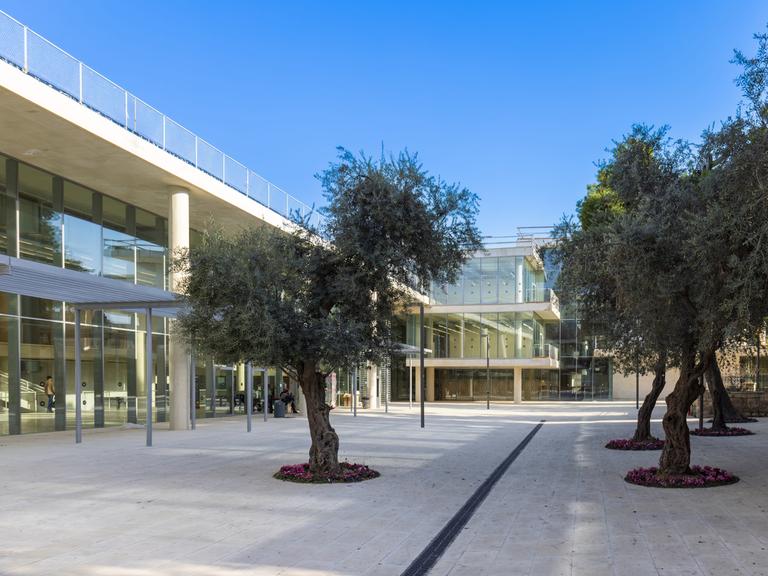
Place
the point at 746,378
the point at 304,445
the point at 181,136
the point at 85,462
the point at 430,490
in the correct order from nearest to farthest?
1. the point at 430,490
2. the point at 85,462
3. the point at 304,445
4. the point at 181,136
5. the point at 746,378

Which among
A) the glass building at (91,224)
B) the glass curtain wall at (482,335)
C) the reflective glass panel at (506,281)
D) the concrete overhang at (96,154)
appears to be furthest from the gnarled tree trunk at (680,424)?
the reflective glass panel at (506,281)

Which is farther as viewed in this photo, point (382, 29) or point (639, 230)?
point (382, 29)

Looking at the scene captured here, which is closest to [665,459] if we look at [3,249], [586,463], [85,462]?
[586,463]

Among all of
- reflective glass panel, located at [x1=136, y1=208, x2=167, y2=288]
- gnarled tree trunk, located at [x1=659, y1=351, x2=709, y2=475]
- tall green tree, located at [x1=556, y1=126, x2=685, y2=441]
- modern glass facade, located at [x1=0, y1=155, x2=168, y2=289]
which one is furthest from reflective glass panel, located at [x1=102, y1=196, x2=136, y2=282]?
gnarled tree trunk, located at [x1=659, y1=351, x2=709, y2=475]

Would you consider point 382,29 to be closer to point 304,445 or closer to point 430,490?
point 304,445

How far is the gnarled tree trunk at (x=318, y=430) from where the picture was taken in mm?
13141

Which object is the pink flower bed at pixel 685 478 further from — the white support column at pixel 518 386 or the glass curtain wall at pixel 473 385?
the glass curtain wall at pixel 473 385

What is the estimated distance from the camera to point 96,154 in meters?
21.2

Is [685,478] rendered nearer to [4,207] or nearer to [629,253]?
[629,253]

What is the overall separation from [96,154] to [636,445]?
15.8m

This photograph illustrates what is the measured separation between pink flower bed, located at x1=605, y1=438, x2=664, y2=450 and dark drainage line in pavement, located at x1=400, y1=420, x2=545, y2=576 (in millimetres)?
5167

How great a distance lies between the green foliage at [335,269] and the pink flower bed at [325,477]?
179 cm

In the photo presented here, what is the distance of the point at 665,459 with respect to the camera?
12.6 m

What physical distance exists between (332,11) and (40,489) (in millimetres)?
13397
